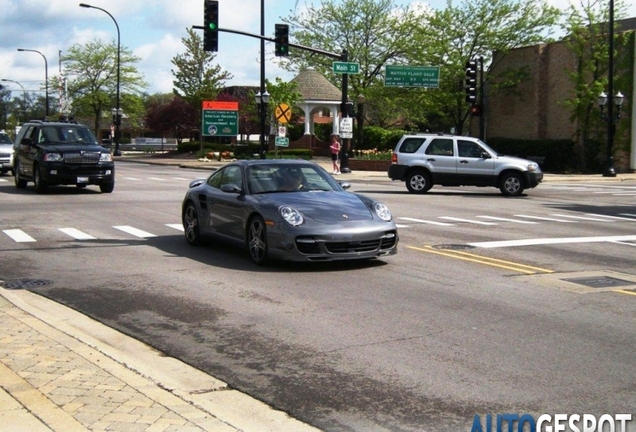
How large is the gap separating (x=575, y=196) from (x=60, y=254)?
748 inches

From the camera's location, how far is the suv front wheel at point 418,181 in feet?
91.3

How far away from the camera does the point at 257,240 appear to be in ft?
39.2

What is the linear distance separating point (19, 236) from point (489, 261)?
27.1 feet

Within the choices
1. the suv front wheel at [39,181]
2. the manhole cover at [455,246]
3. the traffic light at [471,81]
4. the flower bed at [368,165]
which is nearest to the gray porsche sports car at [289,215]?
the manhole cover at [455,246]

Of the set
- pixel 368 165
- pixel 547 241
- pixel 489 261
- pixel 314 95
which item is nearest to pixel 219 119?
pixel 314 95

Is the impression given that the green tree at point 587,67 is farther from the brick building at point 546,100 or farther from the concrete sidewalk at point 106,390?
the concrete sidewalk at point 106,390

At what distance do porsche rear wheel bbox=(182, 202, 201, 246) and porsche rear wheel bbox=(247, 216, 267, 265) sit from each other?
2.00 m

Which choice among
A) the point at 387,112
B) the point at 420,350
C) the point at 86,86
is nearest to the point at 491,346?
the point at 420,350

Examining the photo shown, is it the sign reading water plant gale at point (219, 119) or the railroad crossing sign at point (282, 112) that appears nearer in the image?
the railroad crossing sign at point (282, 112)

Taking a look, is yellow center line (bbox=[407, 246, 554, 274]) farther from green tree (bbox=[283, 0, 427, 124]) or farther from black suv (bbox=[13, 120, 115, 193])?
green tree (bbox=[283, 0, 427, 124])

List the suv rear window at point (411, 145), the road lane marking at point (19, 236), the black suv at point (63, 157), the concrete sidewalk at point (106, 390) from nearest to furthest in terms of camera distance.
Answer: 1. the concrete sidewalk at point (106, 390)
2. the road lane marking at point (19, 236)
3. the black suv at point (63, 157)
4. the suv rear window at point (411, 145)

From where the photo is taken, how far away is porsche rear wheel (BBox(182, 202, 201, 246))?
552 inches

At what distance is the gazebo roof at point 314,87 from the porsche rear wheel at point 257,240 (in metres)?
53.6

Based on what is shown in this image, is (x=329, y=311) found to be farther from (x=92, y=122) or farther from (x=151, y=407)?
(x=92, y=122)
